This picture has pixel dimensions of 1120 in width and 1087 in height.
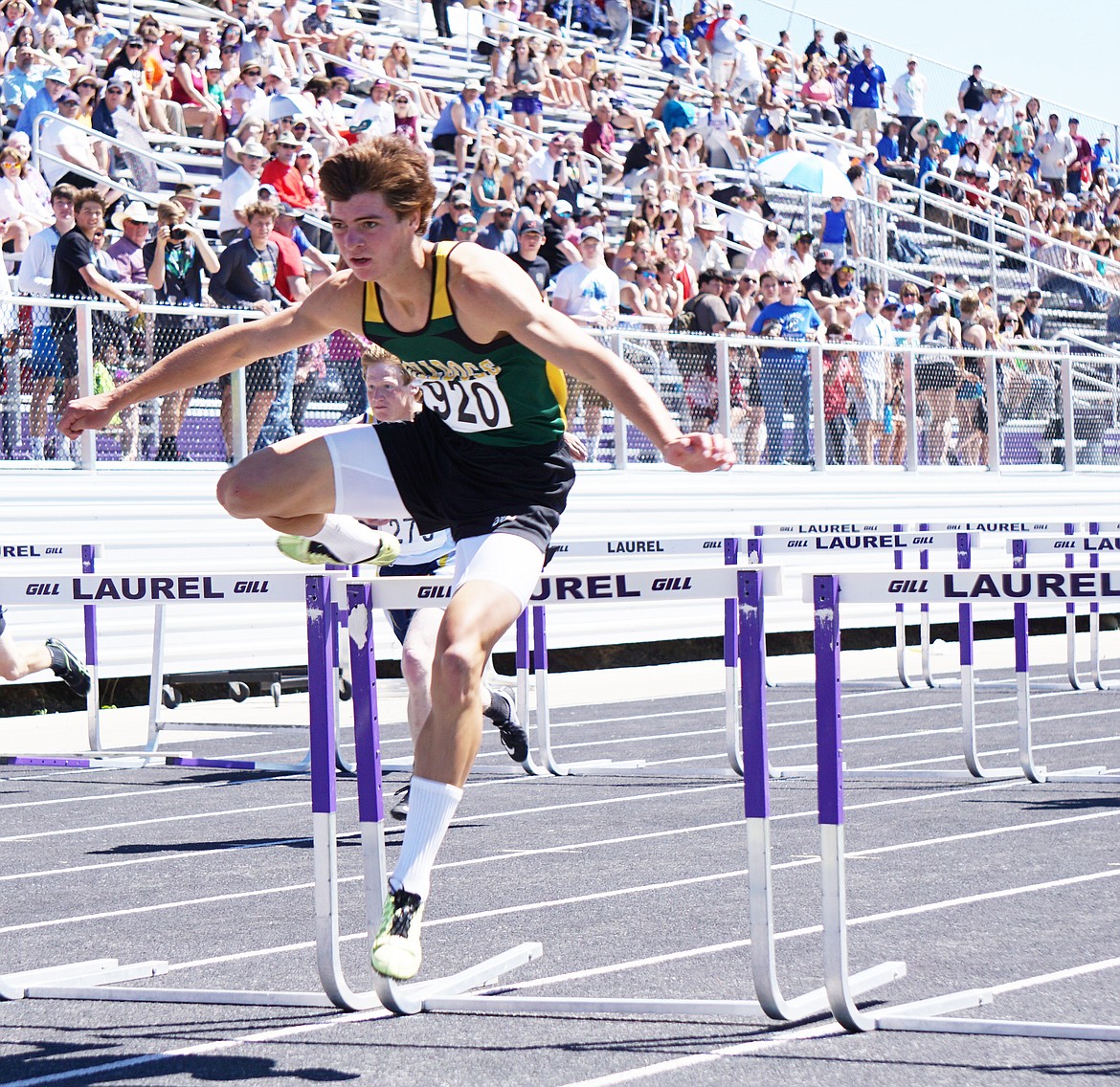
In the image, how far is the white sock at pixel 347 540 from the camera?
663cm

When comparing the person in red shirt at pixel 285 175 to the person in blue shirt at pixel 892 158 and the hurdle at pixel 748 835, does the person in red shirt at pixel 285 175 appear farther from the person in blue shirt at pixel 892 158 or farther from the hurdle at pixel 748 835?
the person in blue shirt at pixel 892 158

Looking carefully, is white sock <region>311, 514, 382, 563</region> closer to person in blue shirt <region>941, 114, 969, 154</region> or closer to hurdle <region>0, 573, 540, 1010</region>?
hurdle <region>0, 573, 540, 1010</region>

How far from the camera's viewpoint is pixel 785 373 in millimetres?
16781

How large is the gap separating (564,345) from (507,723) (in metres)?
4.06

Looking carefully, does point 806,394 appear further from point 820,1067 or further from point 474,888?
point 820,1067

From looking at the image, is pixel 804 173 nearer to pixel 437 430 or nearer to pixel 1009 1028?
pixel 437 430

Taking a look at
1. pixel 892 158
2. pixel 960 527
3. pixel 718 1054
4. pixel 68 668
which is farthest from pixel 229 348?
pixel 892 158

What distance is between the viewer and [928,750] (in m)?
11.4

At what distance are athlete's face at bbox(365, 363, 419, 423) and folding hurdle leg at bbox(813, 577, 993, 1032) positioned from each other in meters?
3.53

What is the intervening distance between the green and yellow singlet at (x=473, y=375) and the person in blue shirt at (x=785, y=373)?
37.4 ft

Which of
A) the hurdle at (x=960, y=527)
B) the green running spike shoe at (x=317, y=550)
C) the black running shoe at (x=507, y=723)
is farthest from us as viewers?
the hurdle at (x=960, y=527)

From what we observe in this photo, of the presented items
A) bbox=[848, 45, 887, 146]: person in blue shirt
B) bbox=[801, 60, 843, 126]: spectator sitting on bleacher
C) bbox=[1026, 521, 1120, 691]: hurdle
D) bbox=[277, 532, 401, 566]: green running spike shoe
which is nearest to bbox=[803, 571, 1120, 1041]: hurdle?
bbox=[1026, 521, 1120, 691]: hurdle

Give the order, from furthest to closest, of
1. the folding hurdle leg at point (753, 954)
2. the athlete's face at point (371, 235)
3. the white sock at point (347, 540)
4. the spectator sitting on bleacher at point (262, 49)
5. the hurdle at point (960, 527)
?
the spectator sitting on bleacher at point (262, 49) → the hurdle at point (960, 527) → the white sock at point (347, 540) → the athlete's face at point (371, 235) → the folding hurdle leg at point (753, 954)

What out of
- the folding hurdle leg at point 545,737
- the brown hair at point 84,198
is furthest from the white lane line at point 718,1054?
the brown hair at point 84,198
